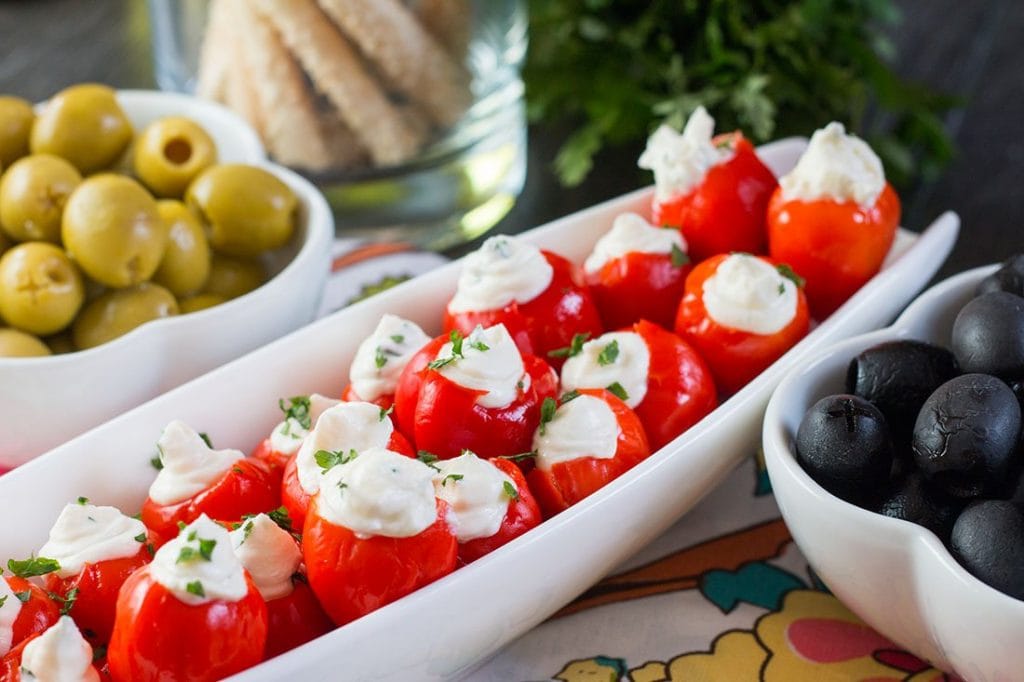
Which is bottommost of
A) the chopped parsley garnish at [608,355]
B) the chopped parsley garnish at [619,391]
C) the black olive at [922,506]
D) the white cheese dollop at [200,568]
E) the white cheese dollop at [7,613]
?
the black olive at [922,506]

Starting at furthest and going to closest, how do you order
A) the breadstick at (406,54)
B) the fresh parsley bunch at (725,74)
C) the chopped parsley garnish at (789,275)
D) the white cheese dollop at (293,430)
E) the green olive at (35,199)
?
the fresh parsley bunch at (725,74) → the breadstick at (406,54) → the green olive at (35,199) → the chopped parsley garnish at (789,275) → the white cheese dollop at (293,430)

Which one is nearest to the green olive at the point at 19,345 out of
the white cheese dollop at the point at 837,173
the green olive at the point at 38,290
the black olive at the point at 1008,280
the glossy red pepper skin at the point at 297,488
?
the green olive at the point at 38,290

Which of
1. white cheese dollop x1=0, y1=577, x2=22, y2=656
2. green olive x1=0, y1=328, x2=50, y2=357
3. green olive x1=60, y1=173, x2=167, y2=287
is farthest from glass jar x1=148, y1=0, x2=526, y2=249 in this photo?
white cheese dollop x1=0, y1=577, x2=22, y2=656

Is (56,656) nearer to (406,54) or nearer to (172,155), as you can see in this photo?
(172,155)

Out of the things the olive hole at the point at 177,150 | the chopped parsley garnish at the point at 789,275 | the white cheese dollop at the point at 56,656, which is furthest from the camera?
the olive hole at the point at 177,150

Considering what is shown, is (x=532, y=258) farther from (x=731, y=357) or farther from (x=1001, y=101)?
(x=1001, y=101)

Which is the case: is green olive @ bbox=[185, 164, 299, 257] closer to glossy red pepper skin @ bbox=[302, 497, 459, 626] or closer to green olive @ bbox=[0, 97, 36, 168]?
green olive @ bbox=[0, 97, 36, 168]

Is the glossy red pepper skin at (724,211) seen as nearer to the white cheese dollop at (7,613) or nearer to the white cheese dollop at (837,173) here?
the white cheese dollop at (837,173)
